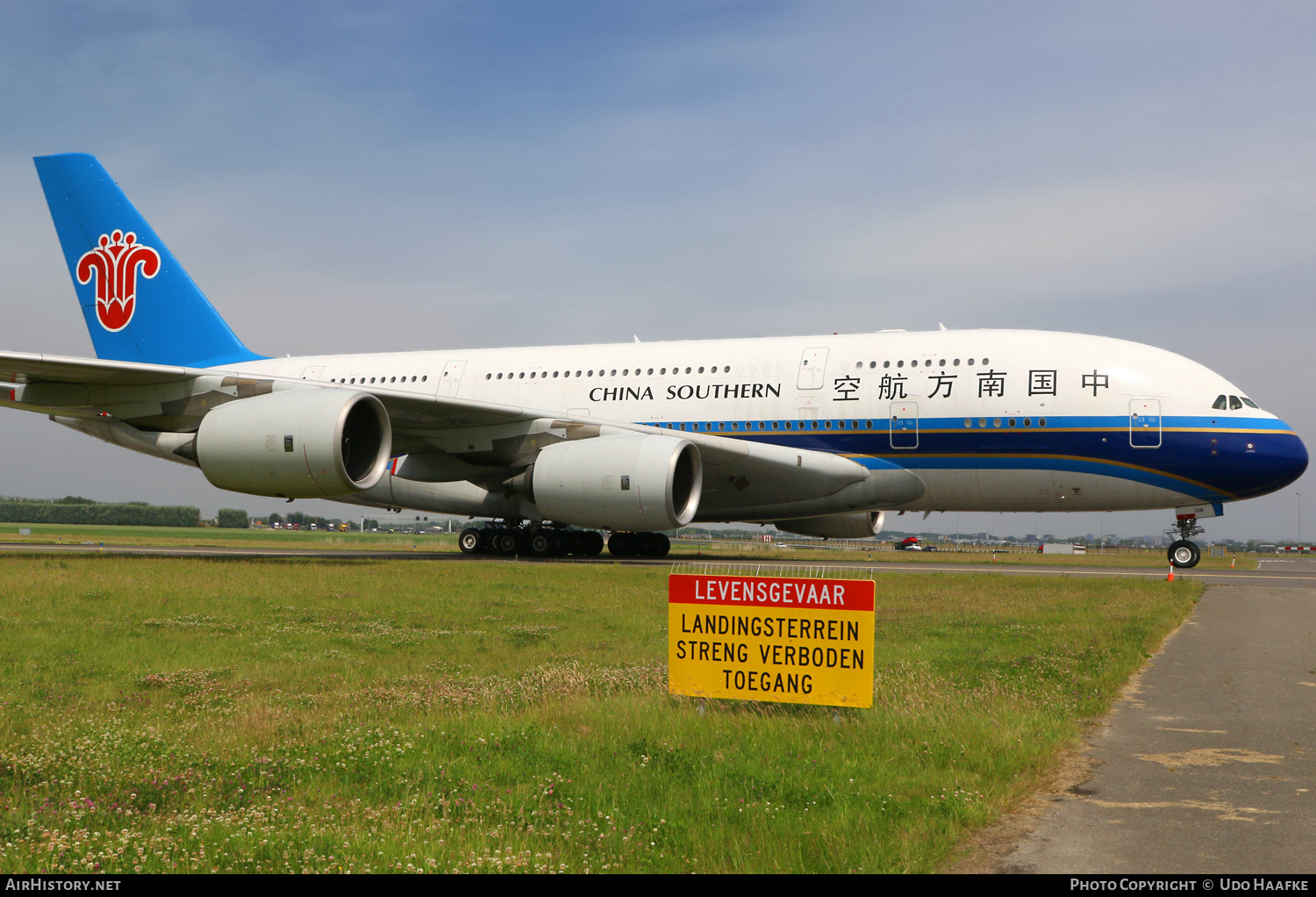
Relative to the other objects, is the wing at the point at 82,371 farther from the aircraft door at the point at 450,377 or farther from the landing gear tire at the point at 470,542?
the landing gear tire at the point at 470,542

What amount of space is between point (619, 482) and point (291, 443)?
5462mm

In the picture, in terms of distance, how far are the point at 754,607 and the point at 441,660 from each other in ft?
10.5

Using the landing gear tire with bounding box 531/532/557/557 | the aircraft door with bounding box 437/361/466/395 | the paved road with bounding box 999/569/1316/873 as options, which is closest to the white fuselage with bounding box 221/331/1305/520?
the landing gear tire with bounding box 531/532/557/557

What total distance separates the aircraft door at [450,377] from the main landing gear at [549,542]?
3.35 meters

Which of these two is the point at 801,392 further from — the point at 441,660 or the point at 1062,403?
the point at 441,660

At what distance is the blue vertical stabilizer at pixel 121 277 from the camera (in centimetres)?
2247

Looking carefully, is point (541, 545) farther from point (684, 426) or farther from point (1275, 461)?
point (1275, 461)

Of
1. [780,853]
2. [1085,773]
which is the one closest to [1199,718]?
[1085,773]

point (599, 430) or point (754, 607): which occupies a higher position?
point (599, 430)

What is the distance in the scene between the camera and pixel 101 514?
8831 centimetres

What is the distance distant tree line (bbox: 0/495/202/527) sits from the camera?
284ft

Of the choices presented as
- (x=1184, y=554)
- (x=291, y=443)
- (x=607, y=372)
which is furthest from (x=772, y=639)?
(x=1184, y=554)

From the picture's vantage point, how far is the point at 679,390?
21609 millimetres

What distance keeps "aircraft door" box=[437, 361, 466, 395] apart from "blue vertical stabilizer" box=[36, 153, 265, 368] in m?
5.68
